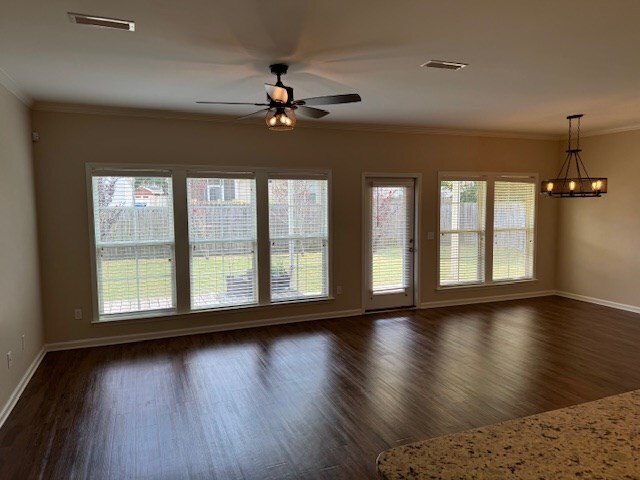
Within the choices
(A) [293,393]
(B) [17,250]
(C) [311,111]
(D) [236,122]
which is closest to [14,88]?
(B) [17,250]

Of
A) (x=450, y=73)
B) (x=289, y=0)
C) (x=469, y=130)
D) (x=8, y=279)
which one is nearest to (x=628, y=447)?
(x=289, y=0)

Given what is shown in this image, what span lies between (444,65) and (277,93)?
4.55 feet

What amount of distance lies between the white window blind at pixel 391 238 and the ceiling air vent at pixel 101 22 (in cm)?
423

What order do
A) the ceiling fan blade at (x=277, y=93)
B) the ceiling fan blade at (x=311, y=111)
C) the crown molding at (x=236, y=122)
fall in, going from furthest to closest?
the crown molding at (x=236, y=122), the ceiling fan blade at (x=311, y=111), the ceiling fan blade at (x=277, y=93)

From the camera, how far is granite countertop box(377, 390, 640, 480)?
38.9 inches

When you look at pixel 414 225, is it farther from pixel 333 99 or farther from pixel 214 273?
pixel 333 99

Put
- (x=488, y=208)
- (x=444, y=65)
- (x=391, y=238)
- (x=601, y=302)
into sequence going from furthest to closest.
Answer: (x=488, y=208), (x=601, y=302), (x=391, y=238), (x=444, y=65)

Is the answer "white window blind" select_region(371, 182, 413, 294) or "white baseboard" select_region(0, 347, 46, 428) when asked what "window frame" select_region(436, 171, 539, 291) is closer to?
"white window blind" select_region(371, 182, 413, 294)

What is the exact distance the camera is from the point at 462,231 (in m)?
6.91

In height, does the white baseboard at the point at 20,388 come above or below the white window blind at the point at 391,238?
below

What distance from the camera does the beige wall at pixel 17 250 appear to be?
3.48m

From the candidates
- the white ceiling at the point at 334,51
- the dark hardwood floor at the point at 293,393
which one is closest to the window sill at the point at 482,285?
the dark hardwood floor at the point at 293,393

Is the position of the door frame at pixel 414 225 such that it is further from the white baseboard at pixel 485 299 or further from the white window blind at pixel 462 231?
the white window blind at pixel 462 231

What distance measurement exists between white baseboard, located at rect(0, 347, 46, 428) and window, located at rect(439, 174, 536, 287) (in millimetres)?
5465
